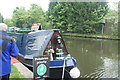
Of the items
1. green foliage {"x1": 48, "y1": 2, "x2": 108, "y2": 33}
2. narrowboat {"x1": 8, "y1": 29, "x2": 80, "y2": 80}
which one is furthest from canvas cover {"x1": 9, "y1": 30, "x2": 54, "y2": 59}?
green foliage {"x1": 48, "y1": 2, "x2": 108, "y2": 33}

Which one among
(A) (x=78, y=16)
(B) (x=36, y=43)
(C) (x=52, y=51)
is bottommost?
(C) (x=52, y=51)

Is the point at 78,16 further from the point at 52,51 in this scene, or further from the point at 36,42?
the point at 52,51

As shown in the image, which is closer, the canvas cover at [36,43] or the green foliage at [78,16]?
the canvas cover at [36,43]

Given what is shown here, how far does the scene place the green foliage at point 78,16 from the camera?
2918 centimetres

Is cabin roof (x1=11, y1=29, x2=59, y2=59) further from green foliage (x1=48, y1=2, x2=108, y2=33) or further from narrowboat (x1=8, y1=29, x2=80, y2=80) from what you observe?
green foliage (x1=48, y1=2, x2=108, y2=33)

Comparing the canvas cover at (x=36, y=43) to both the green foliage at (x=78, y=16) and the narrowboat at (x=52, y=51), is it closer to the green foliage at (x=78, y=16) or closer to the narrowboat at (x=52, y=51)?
the narrowboat at (x=52, y=51)

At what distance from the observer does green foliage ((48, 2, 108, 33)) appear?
29.2 meters

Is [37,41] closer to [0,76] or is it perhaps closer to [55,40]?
[55,40]

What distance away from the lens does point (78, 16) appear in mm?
30781

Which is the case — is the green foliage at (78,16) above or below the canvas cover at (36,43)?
above

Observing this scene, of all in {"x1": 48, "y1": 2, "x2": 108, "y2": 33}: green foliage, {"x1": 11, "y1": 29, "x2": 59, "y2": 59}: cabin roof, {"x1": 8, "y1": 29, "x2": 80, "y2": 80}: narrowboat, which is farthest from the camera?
{"x1": 48, "y1": 2, "x2": 108, "y2": 33}: green foliage

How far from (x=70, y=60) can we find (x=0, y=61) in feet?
11.0

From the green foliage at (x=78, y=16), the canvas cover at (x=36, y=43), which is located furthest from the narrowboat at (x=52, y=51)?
the green foliage at (x=78, y=16)

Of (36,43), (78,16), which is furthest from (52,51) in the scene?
(78,16)
